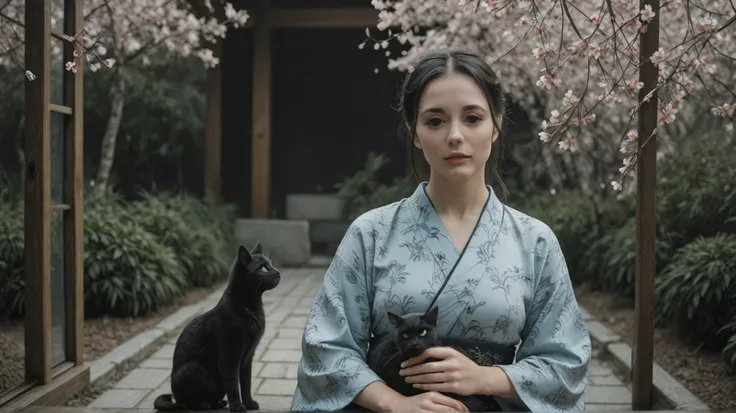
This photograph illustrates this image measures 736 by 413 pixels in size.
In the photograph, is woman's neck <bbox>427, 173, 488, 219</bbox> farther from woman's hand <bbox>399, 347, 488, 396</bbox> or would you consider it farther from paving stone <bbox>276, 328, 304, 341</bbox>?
paving stone <bbox>276, 328, 304, 341</bbox>

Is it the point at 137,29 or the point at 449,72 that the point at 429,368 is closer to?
the point at 449,72

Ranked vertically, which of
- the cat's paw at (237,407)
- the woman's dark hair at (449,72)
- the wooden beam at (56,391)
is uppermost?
the woman's dark hair at (449,72)

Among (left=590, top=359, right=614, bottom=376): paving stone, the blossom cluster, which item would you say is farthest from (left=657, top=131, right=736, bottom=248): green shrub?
the blossom cluster

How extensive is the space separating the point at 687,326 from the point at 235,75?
304 inches

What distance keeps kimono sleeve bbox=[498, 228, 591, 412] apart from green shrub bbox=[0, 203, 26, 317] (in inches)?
148

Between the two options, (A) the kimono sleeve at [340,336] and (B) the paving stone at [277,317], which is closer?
(A) the kimono sleeve at [340,336]

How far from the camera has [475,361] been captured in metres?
2.03

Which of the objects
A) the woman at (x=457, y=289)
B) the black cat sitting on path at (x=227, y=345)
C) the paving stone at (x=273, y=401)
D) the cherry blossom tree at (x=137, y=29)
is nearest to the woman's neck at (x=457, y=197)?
the woman at (x=457, y=289)

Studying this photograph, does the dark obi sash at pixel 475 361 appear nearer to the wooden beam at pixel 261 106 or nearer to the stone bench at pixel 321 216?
the wooden beam at pixel 261 106

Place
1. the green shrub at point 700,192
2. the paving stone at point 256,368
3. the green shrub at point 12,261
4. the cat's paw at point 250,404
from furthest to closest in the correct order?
the green shrub at point 700,192 → the green shrub at point 12,261 → the paving stone at point 256,368 → the cat's paw at point 250,404

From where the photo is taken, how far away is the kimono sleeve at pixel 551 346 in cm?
203

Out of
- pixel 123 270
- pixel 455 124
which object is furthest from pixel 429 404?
pixel 123 270

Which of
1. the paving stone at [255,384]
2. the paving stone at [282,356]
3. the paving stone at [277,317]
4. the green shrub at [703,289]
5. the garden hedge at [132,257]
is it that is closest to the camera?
the paving stone at [255,384]

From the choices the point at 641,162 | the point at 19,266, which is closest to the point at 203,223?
the point at 19,266
